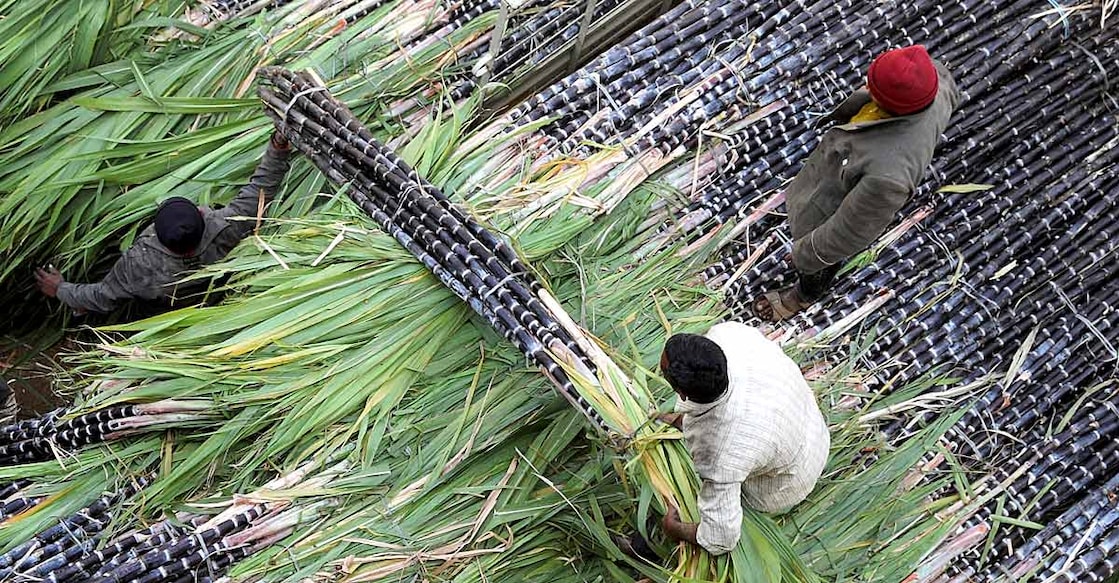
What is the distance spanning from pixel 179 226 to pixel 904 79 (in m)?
2.41

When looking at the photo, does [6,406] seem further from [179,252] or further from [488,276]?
[488,276]

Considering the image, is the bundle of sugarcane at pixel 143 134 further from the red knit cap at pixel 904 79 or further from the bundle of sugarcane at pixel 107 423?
the red knit cap at pixel 904 79

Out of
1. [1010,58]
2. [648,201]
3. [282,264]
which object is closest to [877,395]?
[648,201]

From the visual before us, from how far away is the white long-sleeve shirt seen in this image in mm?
2439

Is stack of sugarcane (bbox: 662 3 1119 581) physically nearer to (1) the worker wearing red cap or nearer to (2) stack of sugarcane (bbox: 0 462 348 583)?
(1) the worker wearing red cap

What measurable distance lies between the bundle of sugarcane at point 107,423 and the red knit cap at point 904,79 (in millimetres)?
2279

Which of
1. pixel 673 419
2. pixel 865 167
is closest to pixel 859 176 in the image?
pixel 865 167

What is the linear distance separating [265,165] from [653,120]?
1.43 meters

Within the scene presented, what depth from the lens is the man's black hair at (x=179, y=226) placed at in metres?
3.37

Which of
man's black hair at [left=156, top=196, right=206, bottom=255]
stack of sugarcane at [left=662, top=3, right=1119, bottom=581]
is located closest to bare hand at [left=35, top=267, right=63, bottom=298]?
man's black hair at [left=156, top=196, right=206, bottom=255]

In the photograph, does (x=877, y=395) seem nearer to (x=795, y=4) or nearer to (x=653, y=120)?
(x=653, y=120)

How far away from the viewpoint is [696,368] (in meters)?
2.32

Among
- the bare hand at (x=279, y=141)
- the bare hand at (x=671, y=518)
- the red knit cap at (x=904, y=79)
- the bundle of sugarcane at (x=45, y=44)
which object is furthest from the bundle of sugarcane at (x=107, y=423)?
the red knit cap at (x=904, y=79)

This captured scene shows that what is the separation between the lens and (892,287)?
355 cm
